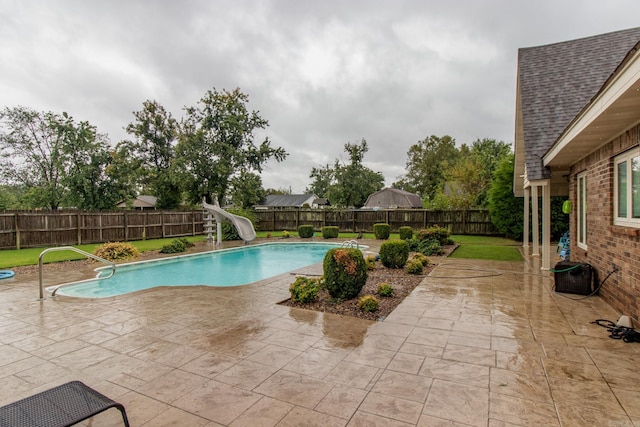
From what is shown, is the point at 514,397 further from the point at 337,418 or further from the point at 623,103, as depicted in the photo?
the point at 623,103

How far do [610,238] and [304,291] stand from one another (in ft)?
16.3

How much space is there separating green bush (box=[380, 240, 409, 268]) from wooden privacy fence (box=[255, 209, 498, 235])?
1170cm

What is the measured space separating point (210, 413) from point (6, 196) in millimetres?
35670

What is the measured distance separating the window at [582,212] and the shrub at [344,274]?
4997 mm

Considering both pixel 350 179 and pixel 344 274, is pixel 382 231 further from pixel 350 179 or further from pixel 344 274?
pixel 350 179

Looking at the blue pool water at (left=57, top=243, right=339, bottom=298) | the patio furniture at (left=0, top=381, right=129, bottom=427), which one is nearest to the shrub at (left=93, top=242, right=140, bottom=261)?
the blue pool water at (left=57, top=243, right=339, bottom=298)

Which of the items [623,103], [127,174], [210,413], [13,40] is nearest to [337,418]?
[210,413]

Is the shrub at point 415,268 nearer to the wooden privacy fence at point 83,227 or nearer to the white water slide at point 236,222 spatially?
the white water slide at point 236,222

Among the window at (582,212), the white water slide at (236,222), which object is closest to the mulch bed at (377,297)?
the window at (582,212)

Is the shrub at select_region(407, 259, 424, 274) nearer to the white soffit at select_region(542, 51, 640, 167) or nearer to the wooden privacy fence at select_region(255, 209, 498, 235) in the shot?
the white soffit at select_region(542, 51, 640, 167)

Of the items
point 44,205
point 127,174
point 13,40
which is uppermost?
point 13,40

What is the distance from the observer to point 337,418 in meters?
2.41

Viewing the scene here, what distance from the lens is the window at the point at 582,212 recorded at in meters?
6.88

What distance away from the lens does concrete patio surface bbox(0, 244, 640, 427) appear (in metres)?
2.50
